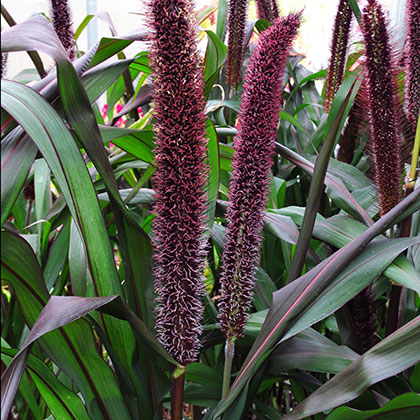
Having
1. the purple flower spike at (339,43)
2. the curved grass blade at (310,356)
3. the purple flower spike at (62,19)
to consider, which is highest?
the purple flower spike at (62,19)

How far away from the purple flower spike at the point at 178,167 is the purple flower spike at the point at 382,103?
25 cm

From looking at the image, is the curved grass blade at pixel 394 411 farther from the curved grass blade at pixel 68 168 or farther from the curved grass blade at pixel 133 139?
the curved grass blade at pixel 133 139

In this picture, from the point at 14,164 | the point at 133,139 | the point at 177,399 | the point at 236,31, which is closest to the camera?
the point at 14,164

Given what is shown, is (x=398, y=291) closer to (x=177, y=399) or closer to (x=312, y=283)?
(x=312, y=283)

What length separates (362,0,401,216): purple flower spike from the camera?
0.57 meters

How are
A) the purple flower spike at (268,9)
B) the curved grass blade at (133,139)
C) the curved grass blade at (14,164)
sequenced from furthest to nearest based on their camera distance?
the purple flower spike at (268,9) < the curved grass blade at (133,139) < the curved grass blade at (14,164)

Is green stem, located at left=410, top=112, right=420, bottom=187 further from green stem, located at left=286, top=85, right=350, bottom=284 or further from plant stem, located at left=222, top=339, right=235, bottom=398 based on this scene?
plant stem, located at left=222, top=339, right=235, bottom=398

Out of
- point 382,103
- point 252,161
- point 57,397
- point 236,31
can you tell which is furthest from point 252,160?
point 236,31

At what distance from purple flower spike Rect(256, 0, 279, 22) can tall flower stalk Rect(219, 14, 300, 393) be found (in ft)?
1.80

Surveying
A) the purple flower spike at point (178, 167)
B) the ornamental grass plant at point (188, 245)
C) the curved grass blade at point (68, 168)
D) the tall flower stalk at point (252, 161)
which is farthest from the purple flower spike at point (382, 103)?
Answer: the curved grass blade at point (68, 168)

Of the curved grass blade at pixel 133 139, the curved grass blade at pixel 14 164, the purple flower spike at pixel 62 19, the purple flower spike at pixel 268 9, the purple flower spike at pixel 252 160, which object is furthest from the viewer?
the purple flower spike at pixel 268 9

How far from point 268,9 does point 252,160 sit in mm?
655

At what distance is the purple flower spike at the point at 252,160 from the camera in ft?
1.56

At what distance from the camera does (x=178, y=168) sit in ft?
1.41
